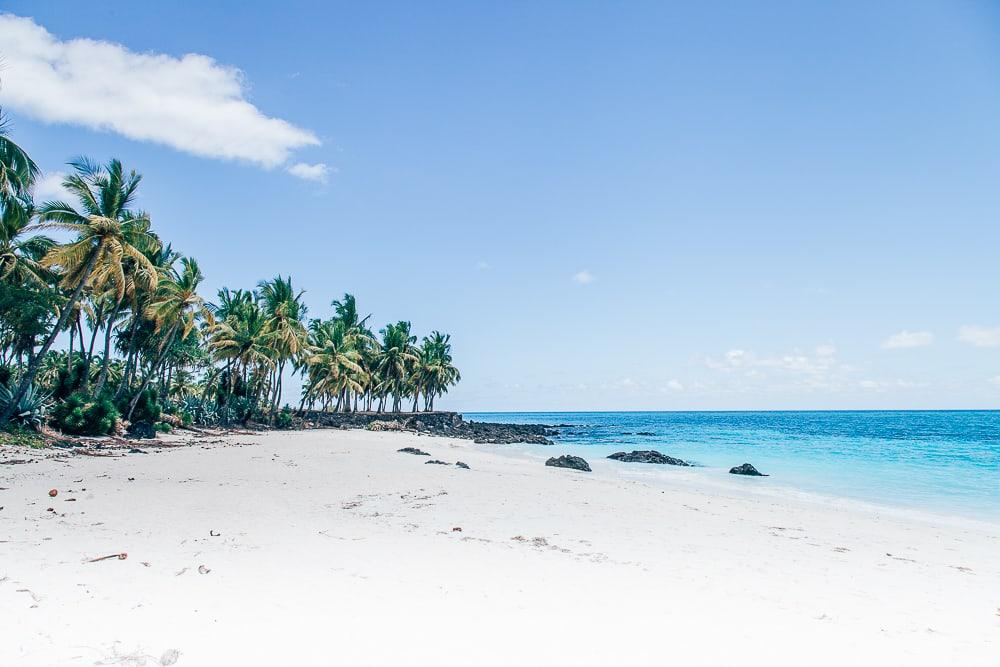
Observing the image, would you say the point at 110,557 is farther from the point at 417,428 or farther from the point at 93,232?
the point at 417,428

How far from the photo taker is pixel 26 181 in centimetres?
1677

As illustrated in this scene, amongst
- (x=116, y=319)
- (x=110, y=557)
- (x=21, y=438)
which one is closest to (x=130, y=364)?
(x=116, y=319)

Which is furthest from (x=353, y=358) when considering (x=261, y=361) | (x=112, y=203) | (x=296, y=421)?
(x=112, y=203)

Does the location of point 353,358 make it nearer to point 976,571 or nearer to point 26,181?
point 26,181

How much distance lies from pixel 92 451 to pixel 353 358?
32.4 m

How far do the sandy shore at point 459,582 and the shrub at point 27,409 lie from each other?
1009cm

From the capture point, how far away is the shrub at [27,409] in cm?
1794

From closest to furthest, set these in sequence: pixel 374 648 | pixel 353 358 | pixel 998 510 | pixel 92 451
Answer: pixel 374 648 < pixel 998 510 < pixel 92 451 < pixel 353 358

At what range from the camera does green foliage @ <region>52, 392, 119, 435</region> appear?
19703mm

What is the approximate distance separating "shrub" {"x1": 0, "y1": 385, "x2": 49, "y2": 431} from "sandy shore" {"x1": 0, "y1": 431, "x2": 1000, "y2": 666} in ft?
33.1

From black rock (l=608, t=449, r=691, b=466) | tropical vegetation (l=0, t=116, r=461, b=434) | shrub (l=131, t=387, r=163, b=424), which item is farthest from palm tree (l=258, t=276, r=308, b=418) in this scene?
black rock (l=608, t=449, r=691, b=466)

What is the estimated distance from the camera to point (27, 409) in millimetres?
18391

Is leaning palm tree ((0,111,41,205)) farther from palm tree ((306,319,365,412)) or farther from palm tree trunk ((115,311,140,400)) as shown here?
palm tree ((306,319,365,412))

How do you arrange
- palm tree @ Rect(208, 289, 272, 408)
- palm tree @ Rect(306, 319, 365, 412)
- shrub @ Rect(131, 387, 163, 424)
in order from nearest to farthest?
shrub @ Rect(131, 387, 163, 424), palm tree @ Rect(208, 289, 272, 408), palm tree @ Rect(306, 319, 365, 412)
